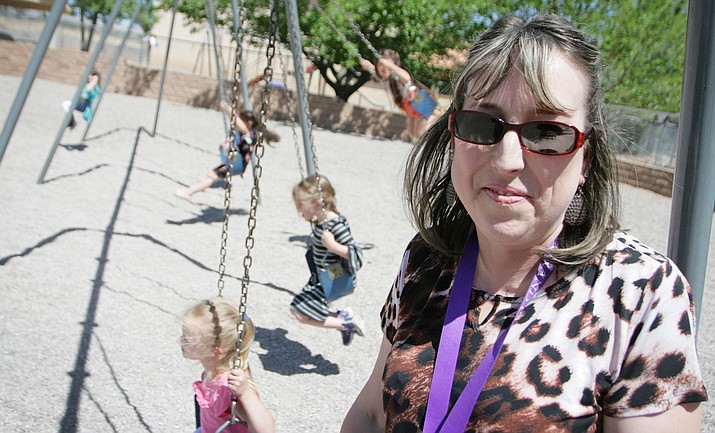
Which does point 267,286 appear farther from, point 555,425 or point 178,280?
point 555,425

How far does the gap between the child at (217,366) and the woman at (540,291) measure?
3.38ft

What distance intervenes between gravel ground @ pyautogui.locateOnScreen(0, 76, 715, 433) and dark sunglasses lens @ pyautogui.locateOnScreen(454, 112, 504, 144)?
607mm

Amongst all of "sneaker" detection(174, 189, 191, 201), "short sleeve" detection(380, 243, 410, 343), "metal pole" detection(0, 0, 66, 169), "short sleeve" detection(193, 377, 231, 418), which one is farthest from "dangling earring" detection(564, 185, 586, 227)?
"sneaker" detection(174, 189, 191, 201)

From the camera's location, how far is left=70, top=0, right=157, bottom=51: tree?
32638 millimetres

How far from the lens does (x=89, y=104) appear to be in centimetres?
1110

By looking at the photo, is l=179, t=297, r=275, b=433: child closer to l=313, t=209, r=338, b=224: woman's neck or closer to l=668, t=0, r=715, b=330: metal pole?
l=668, t=0, r=715, b=330: metal pole

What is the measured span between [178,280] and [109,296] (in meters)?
0.66

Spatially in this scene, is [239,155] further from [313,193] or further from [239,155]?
[313,193]

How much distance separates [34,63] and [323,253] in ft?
7.01

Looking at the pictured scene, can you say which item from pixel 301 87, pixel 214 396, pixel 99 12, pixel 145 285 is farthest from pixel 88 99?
pixel 99 12

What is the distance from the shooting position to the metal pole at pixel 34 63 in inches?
163

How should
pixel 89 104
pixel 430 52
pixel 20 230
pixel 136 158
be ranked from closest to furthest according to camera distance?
1. pixel 20 230
2. pixel 136 158
3. pixel 89 104
4. pixel 430 52

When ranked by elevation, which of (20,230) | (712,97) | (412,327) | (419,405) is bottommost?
(20,230)

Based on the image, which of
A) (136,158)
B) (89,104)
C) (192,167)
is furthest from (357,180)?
(89,104)
